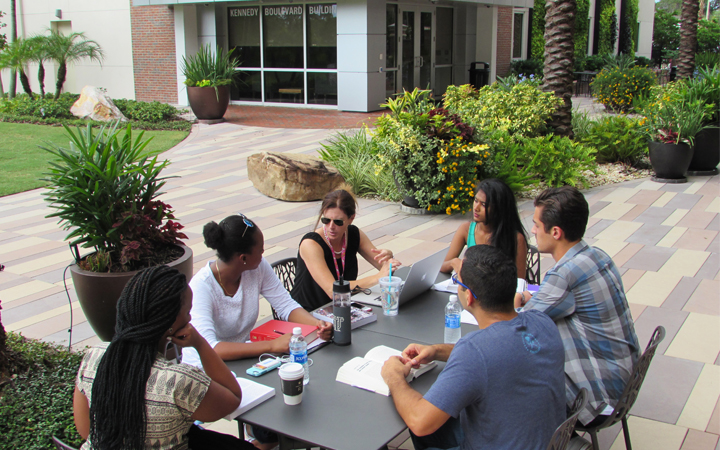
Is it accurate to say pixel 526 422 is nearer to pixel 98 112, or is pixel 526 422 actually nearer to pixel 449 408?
pixel 449 408

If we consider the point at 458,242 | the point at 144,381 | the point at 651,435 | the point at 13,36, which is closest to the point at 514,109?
the point at 458,242

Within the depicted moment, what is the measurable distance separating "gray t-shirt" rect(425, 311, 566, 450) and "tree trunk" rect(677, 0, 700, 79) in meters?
17.1

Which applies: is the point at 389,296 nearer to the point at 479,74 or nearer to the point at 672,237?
the point at 672,237

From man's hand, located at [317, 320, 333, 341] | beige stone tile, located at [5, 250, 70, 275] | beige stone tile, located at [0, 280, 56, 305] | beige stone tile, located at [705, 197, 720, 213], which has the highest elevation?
man's hand, located at [317, 320, 333, 341]

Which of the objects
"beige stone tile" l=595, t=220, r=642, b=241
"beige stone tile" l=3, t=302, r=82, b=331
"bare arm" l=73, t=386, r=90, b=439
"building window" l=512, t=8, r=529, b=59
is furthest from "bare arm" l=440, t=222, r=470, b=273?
"building window" l=512, t=8, r=529, b=59

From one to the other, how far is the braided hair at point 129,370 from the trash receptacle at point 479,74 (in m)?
19.6

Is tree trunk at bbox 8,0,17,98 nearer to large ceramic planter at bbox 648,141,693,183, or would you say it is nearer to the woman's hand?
large ceramic planter at bbox 648,141,693,183

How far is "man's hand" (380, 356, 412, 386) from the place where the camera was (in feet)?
7.65

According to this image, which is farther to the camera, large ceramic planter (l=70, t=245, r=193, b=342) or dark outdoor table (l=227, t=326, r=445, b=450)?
large ceramic planter (l=70, t=245, r=193, b=342)

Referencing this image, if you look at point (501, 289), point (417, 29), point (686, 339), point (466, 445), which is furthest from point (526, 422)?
point (417, 29)

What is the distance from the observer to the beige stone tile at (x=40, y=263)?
5.98 metres

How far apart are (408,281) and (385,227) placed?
4.18 meters

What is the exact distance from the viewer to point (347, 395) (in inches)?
→ 93.3

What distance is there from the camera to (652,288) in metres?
5.34
